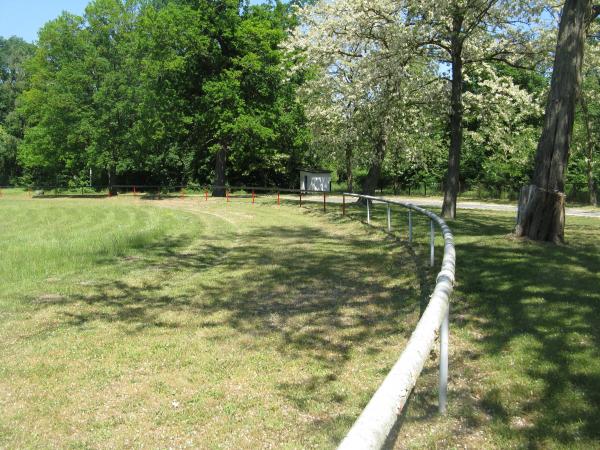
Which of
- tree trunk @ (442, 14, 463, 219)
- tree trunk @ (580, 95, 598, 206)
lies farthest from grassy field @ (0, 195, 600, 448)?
tree trunk @ (580, 95, 598, 206)

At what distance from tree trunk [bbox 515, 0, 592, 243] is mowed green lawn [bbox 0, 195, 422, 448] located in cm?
289

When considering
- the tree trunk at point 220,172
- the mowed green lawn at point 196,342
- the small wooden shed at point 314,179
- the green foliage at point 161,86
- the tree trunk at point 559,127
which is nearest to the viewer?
the mowed green lawn at point 196,342

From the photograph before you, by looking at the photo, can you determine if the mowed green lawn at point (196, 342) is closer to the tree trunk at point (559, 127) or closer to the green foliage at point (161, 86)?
the tree trunk at point (559, 127)

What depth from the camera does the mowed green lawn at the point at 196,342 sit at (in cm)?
434

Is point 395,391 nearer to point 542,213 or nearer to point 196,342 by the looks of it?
point 196,342

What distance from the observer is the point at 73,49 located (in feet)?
150

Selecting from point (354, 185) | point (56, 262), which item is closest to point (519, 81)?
point (354, 185)

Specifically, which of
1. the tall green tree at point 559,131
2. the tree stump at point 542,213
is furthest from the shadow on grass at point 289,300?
the tall green tree at point 559,131

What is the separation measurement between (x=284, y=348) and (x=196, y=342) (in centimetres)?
108

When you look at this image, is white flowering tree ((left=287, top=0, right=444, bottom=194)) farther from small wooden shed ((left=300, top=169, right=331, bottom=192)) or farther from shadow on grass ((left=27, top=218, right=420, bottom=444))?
small wooden shed ((left=300, top=169, right=331, bottom=192))

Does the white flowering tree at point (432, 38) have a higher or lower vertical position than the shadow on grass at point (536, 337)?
higher

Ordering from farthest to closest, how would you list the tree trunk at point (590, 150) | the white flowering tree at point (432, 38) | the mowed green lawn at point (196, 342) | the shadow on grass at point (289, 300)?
the tree trunk at point (590, 150)
the white flowering tree at point (432, 38)
the shadow on grass at point (289, 300)
the mowed green lawn at point (196, 342)

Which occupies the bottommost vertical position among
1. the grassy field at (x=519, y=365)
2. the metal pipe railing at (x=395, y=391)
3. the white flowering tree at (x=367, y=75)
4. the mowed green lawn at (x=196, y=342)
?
the mowed green lawn at (x=196, y=342)

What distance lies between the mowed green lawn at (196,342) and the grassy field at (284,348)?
25mm
